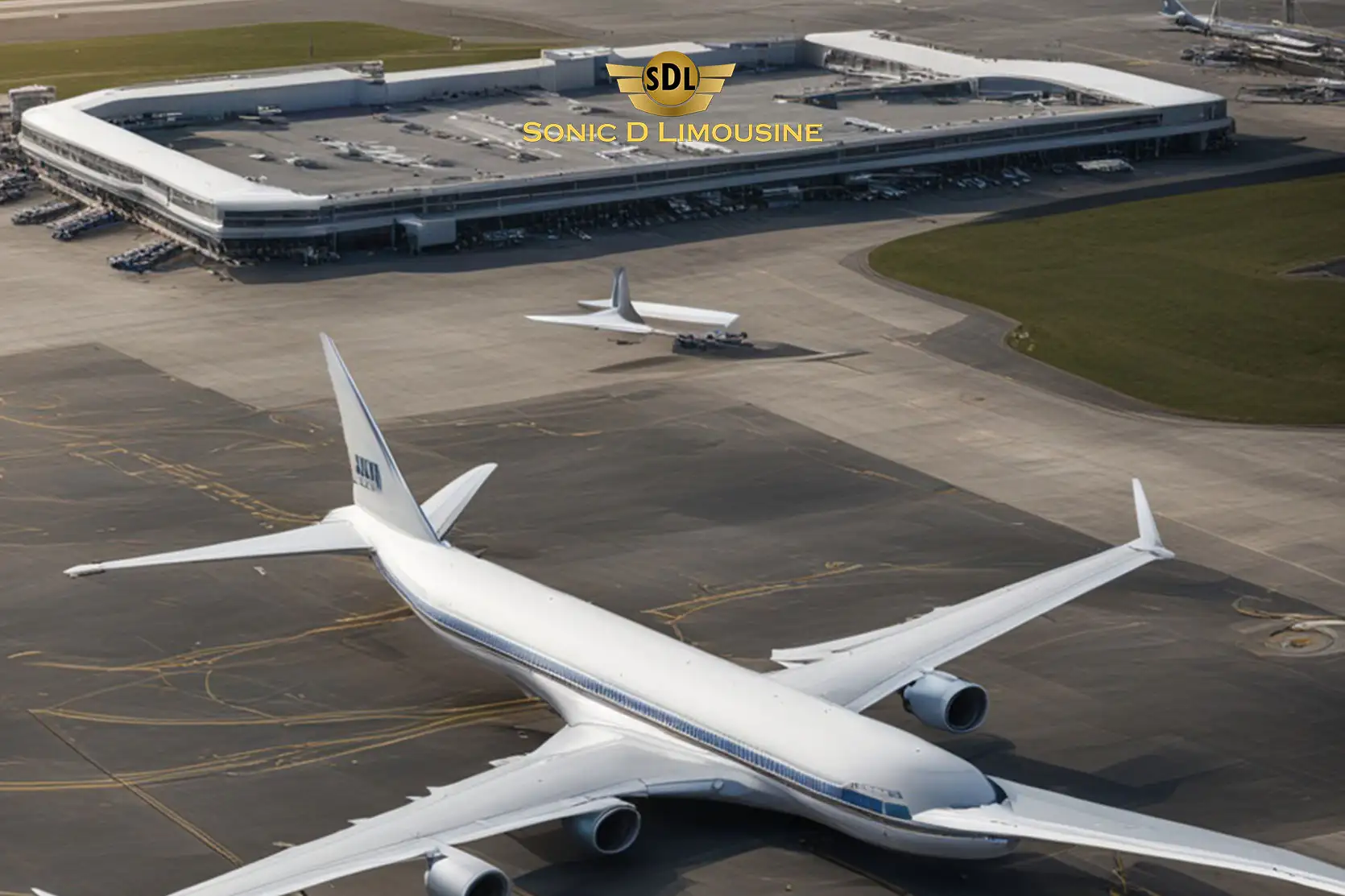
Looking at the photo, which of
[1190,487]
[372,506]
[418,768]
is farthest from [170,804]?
[1190,487]

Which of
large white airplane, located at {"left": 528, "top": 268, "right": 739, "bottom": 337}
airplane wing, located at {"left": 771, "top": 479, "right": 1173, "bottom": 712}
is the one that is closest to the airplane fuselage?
airplane wing, located at {"left": 771, "top": 479, "right": 1173, "bottom": 712}

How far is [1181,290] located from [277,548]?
70.5 metres

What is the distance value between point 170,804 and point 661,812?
49.5 feet

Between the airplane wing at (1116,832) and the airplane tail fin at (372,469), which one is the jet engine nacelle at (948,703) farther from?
the airplane tail fin at (372,469)

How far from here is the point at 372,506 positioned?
2936 inches

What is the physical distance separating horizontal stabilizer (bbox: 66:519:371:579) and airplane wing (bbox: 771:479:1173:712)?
1591cm

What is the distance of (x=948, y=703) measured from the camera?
63.8m

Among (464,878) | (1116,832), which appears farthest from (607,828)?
(1116,832)

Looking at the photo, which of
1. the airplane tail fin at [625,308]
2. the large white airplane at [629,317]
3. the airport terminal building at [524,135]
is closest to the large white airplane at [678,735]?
the large white airplane at [629,317]

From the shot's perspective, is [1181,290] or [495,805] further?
[1181,290]

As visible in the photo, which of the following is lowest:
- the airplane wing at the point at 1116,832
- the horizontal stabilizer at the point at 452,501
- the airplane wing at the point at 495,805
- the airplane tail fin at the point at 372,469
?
the airplane wing at the point at 495,805

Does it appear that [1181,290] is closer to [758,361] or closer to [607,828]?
[758,361]

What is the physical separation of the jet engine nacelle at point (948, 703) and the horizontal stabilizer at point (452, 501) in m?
18.9

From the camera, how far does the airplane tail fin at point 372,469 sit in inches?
2852
